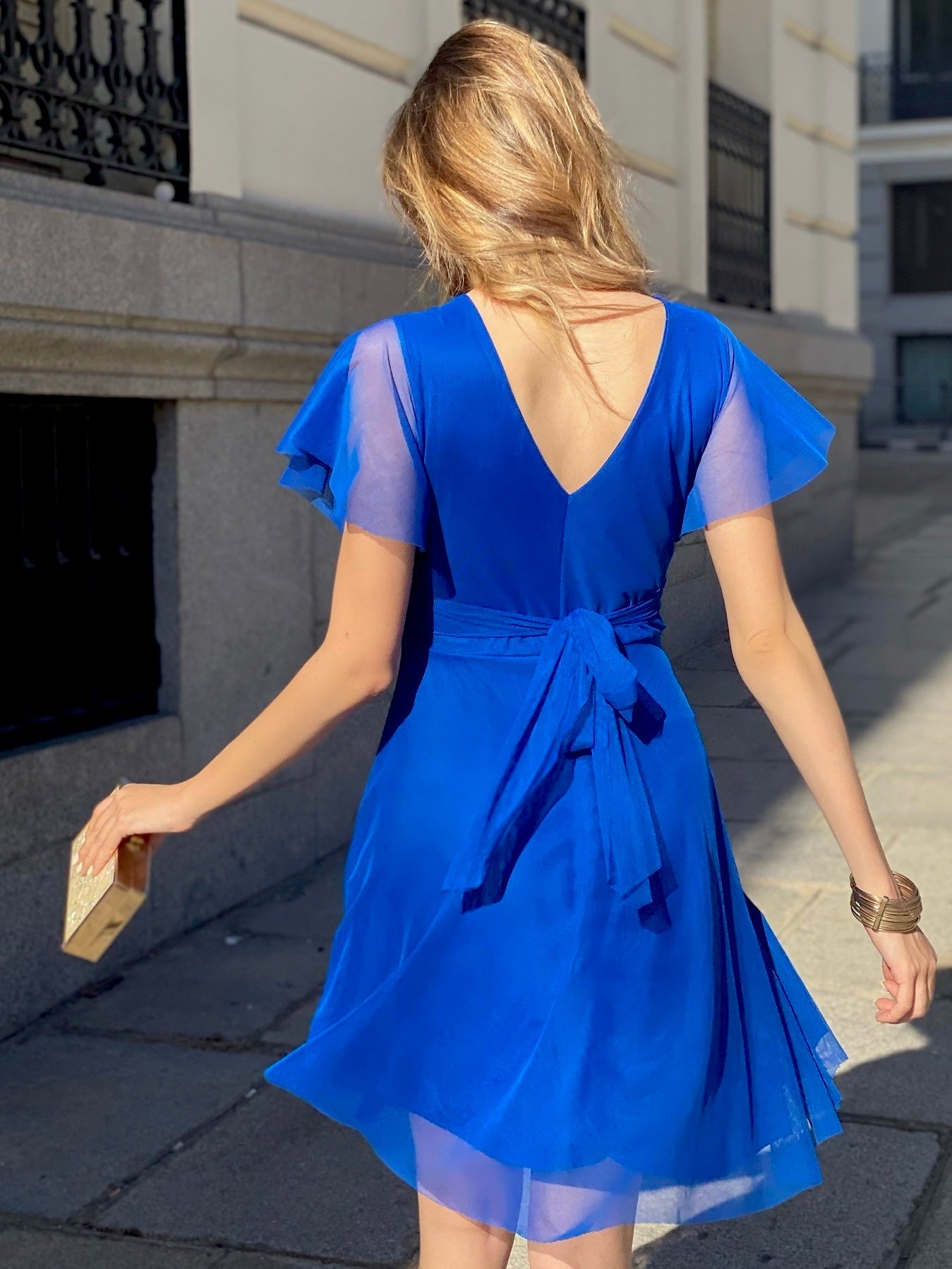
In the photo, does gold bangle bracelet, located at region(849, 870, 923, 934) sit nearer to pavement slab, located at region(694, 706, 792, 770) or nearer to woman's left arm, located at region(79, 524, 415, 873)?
pavement slab, located at region(694, 706, 792, 770)

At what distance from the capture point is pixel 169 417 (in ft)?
16.1

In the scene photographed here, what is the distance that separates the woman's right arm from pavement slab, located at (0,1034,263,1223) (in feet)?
6.35

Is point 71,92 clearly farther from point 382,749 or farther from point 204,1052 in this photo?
point 382,749

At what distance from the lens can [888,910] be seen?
1.95 m

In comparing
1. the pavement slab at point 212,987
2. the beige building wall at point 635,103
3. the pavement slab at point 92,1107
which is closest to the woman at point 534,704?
the beige building wall at point 635,103

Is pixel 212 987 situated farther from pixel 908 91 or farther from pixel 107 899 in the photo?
pixel 908 91

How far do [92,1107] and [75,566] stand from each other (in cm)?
155

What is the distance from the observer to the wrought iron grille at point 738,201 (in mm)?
10055

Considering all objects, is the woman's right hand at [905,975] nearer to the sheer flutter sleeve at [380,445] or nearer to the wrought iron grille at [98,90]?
the sheer flutter sleeve at [380,445]

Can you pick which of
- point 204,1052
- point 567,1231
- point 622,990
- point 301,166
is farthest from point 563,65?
point 301,166

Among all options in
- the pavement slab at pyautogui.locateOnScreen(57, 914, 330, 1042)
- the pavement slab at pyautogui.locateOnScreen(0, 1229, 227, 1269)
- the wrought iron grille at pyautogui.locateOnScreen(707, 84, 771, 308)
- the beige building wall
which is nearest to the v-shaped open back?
the beige building wall

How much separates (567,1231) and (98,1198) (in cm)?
163

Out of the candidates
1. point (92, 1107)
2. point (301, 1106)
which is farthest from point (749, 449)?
point (92, 1107)

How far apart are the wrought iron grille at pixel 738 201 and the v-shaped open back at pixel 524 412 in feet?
27.4
